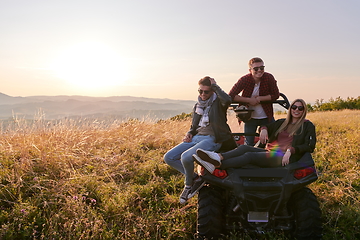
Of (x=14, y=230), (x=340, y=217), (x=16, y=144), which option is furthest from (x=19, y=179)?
(x=340, y=217)

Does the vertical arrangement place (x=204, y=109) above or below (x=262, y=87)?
below

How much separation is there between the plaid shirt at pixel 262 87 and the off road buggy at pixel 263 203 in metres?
1.66

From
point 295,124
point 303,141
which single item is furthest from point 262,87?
point 303,141

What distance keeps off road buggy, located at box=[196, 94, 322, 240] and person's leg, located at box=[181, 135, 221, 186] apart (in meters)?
0.48

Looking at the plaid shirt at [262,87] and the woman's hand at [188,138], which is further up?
the plaid shirt at [262,87]

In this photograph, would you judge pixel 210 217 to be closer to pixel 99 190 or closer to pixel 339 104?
pixel 99 190

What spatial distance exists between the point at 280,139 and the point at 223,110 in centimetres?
89

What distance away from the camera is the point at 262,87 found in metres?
4.91

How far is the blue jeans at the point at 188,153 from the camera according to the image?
3.89 meters

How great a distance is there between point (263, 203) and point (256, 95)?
87.7 inches

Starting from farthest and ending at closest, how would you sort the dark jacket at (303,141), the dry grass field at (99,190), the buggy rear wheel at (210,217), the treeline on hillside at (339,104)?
1. the treeline on hillside at (339,104)
2. the dry grass field at (99,190)
3. the dark jacket at (303,141)
4. the buggy rear wheel at (210,217)

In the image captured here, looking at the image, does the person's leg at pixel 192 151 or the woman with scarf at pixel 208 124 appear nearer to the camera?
the person's leg at pixel 192 151

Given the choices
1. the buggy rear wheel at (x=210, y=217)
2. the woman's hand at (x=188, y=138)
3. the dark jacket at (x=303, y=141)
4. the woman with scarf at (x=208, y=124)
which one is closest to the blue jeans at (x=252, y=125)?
the woman with scarf at (x=208, y=124)

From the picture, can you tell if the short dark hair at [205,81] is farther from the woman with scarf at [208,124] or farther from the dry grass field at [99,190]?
the dry grass field at [99,190]
